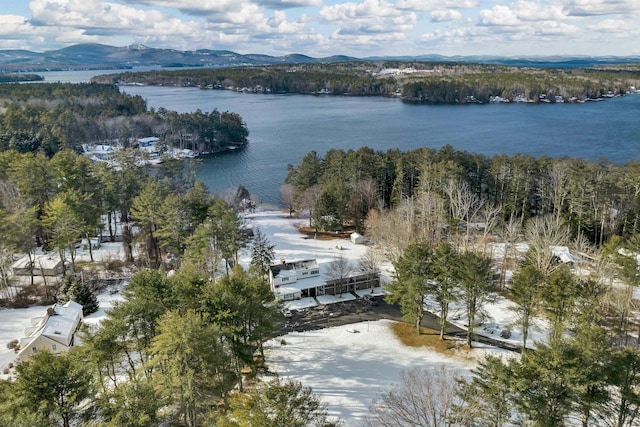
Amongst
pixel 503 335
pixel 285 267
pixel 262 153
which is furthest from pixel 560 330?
pixel 262 153

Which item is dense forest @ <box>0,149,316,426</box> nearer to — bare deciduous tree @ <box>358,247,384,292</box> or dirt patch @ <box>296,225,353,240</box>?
bare deciduous tree @ <box>358,247,384,292</box>

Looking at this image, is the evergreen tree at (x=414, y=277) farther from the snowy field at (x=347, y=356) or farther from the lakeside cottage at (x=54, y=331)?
the lakeside cottage at (x=54, y=331)

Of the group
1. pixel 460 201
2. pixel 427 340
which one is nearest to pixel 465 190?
pixel 460 201

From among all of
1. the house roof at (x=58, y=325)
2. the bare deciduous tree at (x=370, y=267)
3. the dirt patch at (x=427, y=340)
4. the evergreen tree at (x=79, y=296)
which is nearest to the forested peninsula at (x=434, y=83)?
the bare deciduous tree at (x=370, y=267)

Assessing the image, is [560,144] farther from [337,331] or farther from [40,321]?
[40,321]

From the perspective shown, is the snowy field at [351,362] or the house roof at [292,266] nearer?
the snowy field at [351,362]

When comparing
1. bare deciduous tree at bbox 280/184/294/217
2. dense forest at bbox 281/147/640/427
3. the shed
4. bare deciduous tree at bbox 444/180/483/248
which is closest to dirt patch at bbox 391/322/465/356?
dense forest at bbox 281/147/640/427

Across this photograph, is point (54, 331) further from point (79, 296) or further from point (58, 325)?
point (79, 296)
